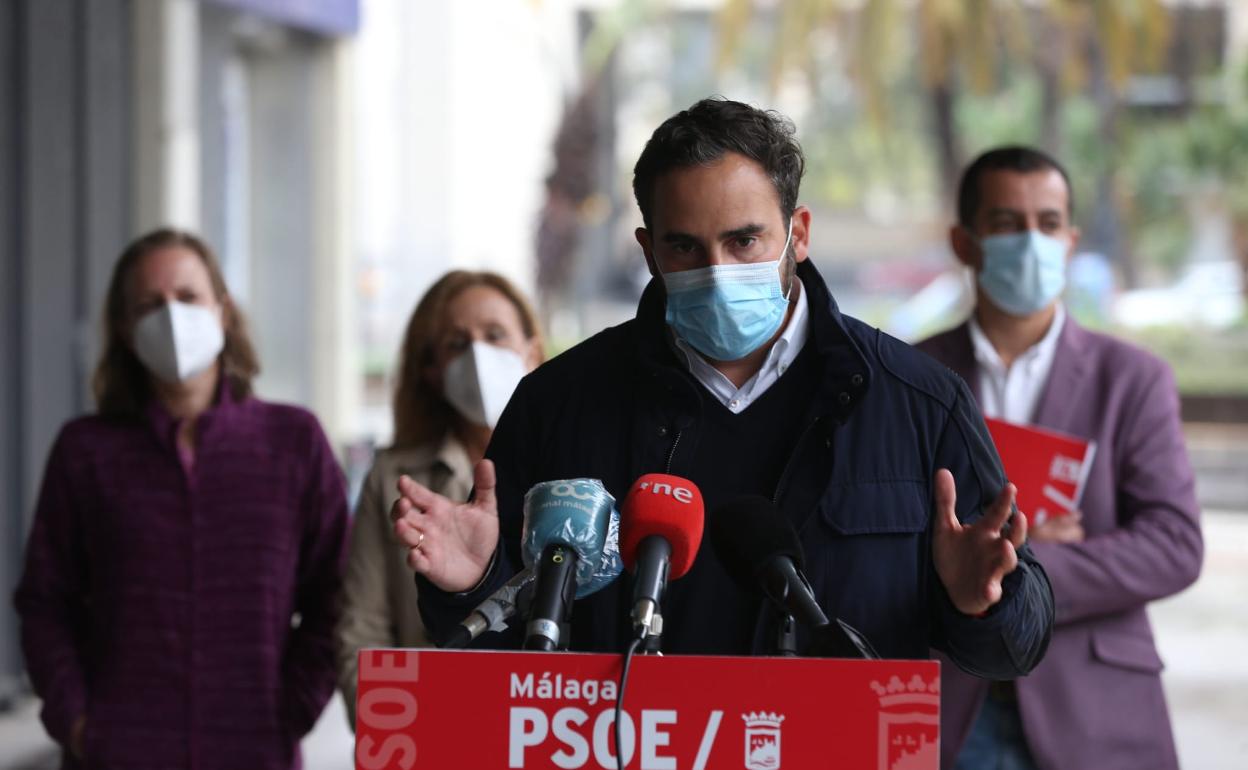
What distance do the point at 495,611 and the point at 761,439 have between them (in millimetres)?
606

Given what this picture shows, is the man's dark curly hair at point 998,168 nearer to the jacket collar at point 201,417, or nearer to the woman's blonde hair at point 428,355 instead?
the woman's blonde hair at point 428,355

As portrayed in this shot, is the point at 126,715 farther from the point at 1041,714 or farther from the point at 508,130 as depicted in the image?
the point at 508,130

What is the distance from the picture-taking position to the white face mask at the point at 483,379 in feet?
12.7

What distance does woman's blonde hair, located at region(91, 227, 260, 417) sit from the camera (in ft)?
13.0

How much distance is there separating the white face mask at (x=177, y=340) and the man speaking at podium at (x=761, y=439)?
158cm

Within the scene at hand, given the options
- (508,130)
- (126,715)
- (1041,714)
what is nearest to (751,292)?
(1041,714)

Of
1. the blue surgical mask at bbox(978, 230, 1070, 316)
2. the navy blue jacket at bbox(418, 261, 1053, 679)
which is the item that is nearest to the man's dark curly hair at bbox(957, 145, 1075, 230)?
the blue surgical mask at bbox(978, 230, 1070, 316)

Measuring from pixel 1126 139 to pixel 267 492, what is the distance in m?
23.2

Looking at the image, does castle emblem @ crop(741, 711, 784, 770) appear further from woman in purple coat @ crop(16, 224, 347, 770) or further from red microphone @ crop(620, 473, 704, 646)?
woman in purple coat @ crop(16, 224, 347, 770)

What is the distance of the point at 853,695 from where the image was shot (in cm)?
185

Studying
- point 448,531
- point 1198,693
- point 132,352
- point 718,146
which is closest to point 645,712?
point 448,531

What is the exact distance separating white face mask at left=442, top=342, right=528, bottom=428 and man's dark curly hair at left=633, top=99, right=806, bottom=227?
1.43 m

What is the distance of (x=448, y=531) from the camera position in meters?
2.26

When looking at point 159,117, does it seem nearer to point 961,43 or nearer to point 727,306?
point 727,306
